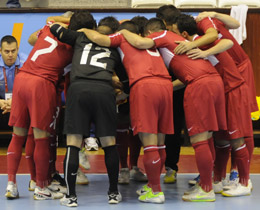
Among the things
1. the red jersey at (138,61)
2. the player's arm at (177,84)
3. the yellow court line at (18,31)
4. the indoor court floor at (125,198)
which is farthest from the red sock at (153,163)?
the yellow court line at (18,31)

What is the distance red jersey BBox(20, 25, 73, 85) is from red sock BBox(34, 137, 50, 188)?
1.92 feet

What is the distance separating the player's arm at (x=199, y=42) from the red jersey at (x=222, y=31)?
14 cm

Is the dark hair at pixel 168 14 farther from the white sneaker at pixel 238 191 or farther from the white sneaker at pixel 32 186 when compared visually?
the white sneaker at pixel 32 186

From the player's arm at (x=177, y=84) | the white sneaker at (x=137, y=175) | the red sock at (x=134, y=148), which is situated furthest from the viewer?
the red sock at (x=134, y=148)

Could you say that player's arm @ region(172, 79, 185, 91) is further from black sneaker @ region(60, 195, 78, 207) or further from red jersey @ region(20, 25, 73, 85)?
black sneaker @ region(60, 195, 78, 207)

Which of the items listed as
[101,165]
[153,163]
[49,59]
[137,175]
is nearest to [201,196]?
[153,163]

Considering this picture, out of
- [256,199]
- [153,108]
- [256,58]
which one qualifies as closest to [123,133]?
[153,108]

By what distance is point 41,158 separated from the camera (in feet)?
15.0

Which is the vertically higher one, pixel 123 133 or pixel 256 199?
pixel 123 133

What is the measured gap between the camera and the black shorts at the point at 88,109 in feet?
14.3

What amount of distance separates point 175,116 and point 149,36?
50.7 inches

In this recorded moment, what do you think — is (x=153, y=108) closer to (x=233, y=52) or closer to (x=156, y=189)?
(x=156, y=189)

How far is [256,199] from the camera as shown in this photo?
4.64 metres

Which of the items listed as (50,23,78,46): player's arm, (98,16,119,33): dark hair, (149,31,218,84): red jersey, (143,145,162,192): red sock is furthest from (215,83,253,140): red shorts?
(50,23,78,46): player's arm
